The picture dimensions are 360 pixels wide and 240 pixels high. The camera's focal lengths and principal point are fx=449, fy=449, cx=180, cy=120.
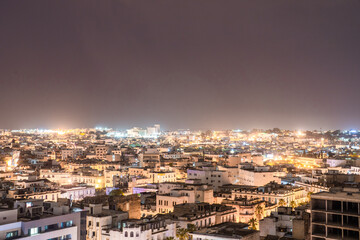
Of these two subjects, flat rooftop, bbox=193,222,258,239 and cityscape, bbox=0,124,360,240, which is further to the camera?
flat rooftop, bbox=193,222,258,239

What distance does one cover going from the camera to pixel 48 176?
77.2 m

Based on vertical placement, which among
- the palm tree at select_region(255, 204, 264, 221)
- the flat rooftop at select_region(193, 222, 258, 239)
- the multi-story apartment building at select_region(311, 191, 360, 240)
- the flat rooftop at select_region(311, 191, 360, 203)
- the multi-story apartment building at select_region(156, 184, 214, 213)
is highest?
the flat rooftop at select_region(311, 191, 360, 203)

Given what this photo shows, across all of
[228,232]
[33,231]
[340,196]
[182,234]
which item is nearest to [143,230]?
[182,234]

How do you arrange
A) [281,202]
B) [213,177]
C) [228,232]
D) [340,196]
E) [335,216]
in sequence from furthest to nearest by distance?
[213,177] → [281,202] → [228,232] → [335,216] → [340,196]

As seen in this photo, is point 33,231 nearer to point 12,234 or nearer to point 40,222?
point 40,222

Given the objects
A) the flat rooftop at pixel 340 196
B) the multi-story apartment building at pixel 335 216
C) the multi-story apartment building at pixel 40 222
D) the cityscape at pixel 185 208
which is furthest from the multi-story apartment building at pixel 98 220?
the flat rooftop at pixel 340 196

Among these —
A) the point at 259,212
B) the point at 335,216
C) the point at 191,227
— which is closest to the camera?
the point at 335,216

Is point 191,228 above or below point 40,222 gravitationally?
below

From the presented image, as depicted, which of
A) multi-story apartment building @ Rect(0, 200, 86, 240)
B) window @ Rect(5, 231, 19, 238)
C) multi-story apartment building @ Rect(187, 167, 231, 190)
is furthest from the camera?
multi-story apartment building @ Rect(187, 167, 231, 190)

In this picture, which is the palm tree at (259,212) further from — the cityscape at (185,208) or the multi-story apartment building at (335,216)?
the multi-story apartment building at (335,216)

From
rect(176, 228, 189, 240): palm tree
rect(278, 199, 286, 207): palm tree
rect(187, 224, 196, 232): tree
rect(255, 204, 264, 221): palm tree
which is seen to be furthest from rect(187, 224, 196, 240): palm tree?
rect(278, 199, 286, 207): palm tree

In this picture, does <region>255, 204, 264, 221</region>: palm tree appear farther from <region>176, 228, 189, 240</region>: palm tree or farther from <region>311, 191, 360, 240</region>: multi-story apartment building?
<region>311, 191, 360, 240</region>: multi-story apartment building

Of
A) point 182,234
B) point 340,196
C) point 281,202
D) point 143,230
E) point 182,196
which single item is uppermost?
point 340,196

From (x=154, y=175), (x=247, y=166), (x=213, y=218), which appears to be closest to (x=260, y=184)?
(x=247, y=166)
